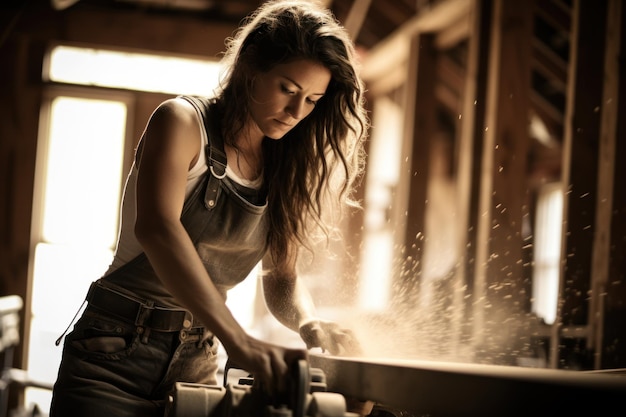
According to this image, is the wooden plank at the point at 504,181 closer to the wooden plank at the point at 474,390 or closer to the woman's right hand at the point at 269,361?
the wooden plank at the point at 474,390

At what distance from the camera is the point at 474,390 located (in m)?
1.46

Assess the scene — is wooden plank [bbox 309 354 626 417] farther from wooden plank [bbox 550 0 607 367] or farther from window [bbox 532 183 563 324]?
window [bbox 532 183 563 324]

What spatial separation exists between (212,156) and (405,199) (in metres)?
4.39

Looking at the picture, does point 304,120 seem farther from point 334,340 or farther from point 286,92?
point 334,340

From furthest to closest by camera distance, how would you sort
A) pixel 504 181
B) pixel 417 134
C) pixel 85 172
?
pixel 85 172, pixel 417 134, pixel 504 181

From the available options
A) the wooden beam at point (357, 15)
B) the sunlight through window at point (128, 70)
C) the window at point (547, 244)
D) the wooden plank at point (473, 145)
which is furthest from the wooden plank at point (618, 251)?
the window at point (547, 244)

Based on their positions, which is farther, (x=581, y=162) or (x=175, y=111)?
(x=581, y=162)

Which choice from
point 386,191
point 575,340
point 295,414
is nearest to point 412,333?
point 575,340

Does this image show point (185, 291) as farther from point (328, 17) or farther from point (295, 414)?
point (328, 17)

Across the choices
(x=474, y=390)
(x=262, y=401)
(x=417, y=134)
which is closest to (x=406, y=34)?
(x=417, y=134)

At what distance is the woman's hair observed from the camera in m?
2.04

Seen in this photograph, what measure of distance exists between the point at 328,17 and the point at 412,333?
1.84 m

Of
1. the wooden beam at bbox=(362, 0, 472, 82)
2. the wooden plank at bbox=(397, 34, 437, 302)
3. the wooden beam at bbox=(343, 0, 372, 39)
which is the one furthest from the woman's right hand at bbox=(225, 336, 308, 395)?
the wooden beam at bbox=(343, 0, 372, 39)

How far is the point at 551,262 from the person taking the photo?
1128 centimetres
